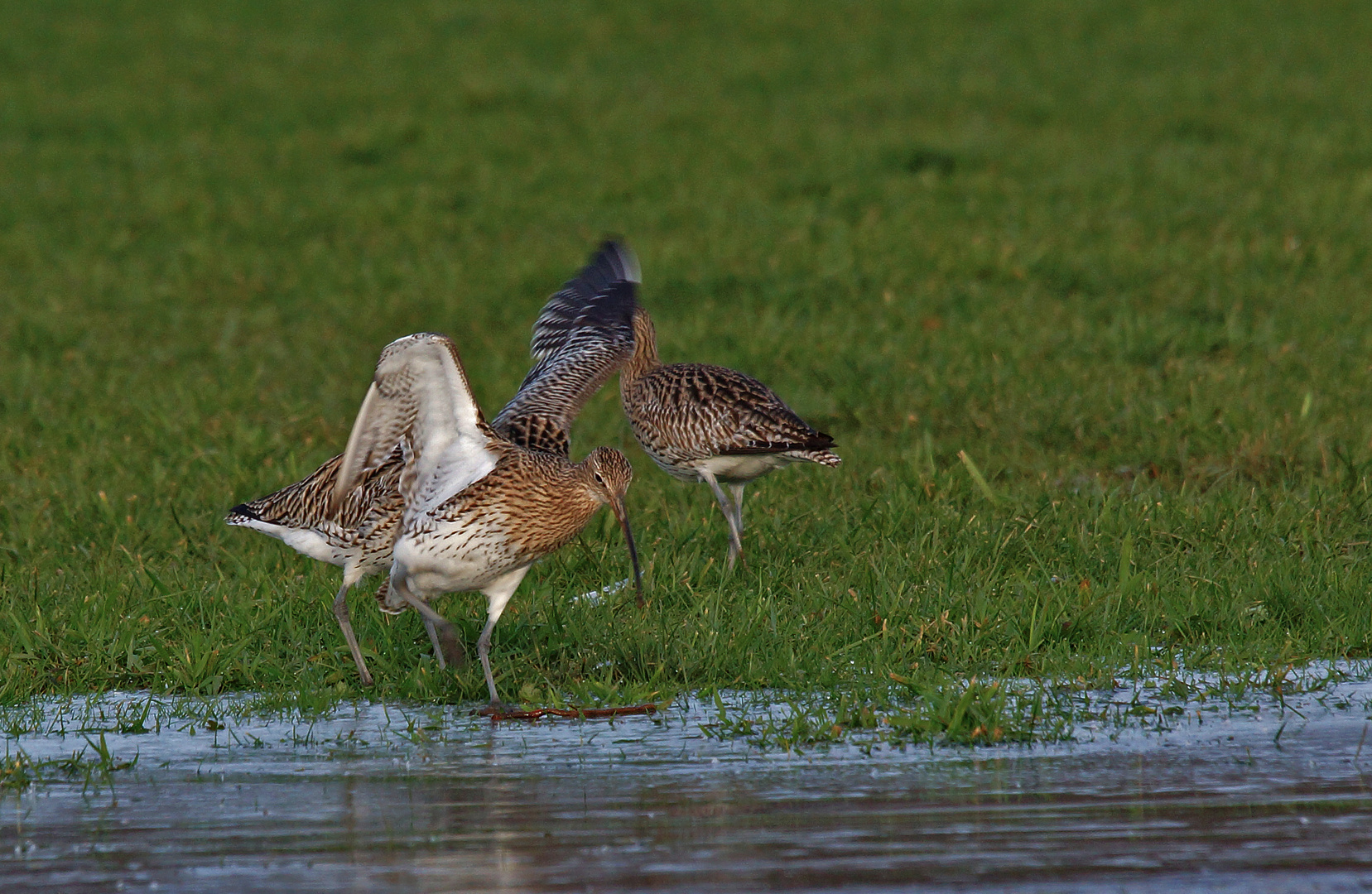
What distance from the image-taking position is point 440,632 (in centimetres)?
677

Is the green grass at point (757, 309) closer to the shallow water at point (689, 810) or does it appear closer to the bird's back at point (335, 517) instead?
the bird's back at point (335, 517)

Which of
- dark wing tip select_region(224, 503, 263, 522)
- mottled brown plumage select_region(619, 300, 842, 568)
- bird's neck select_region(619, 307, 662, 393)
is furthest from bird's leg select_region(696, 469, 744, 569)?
dark wing tip select_region(224, 503, 263, 522)

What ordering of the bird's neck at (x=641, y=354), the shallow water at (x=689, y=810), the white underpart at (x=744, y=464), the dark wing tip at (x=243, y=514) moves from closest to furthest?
the shallow water at (x=689, y=810) < the dark wing tip at (x=243, y=514) < the white underpart at (x=744, y=464) < the bird's neck at (x=641, y=354)

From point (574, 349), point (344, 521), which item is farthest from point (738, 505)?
point (344, 521)

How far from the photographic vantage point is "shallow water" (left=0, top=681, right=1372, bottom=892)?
423 cm

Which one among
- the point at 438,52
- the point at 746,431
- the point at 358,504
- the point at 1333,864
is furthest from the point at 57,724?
the point at 438,52

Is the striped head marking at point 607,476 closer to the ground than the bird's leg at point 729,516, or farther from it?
farther from it

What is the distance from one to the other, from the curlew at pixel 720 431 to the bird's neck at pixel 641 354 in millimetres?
477

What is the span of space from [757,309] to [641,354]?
285 centimetres

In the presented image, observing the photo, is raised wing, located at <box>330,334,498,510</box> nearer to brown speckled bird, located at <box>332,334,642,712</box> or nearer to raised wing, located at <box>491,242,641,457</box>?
brown speckled bird, located at <box>332,334,642,712</box>

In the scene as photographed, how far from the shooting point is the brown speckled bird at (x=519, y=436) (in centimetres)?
709

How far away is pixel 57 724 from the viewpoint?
6012 millimetres

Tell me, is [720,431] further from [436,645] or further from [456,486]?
[436,645]

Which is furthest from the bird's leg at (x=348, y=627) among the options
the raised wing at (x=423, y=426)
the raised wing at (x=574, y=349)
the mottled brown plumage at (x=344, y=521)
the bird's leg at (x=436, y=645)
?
the raised wing at (x=574, y=349)
